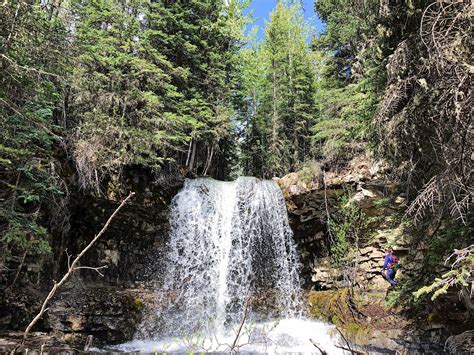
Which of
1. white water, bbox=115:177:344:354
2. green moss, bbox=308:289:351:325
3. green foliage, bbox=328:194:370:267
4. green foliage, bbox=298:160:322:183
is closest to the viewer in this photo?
green moss, bbox=308:289:351:325

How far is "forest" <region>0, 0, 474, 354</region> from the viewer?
18.3 ft

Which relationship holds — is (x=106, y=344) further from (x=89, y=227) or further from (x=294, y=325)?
(x=294, y=325)

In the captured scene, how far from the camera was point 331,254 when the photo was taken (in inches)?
502

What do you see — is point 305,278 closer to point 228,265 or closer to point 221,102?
point 228,265

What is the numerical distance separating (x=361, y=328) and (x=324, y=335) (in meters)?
1.02

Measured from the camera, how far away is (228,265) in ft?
40.6

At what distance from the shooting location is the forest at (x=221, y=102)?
18.3ft

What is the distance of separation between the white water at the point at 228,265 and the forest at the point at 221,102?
68.7 inches

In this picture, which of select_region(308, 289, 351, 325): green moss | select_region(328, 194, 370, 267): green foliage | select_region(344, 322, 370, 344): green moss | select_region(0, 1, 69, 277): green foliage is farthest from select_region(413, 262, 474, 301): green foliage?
select_region(328, 194, 370, 267): green foliage

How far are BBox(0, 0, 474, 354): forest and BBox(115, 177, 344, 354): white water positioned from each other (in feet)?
5.73

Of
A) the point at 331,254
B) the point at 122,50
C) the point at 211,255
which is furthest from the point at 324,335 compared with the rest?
the point at 122,50

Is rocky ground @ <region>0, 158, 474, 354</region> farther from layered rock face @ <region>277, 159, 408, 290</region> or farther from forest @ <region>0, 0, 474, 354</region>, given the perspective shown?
forest @ <region>0, 0, 474, 354</region>

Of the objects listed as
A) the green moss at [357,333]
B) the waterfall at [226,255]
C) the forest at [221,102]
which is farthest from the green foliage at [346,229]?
the green moss at [357,333]

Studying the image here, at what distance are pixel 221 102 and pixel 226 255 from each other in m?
7.36
